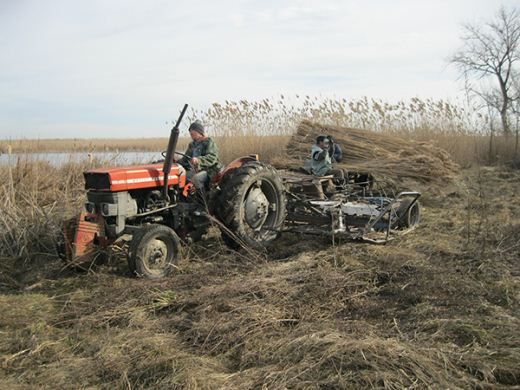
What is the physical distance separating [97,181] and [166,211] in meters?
0.77

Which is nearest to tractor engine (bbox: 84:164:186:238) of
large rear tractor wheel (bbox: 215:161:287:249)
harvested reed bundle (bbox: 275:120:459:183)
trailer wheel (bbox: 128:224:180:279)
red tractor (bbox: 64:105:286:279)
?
red tractor (bbox: 64:105:286:279)

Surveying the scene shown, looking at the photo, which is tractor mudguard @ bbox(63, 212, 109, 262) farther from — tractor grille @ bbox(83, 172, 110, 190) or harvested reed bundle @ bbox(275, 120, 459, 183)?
harvested reed bundle @ bbox(275, 120, 459, 183)

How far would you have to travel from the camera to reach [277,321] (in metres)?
3.38

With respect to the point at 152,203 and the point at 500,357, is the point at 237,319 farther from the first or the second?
the point at 152,203

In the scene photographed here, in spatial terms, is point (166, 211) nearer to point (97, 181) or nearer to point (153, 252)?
point (153, 252)

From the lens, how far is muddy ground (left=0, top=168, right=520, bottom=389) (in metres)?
2.67

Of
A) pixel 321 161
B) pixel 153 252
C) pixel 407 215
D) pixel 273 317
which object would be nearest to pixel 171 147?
pixel 153 252

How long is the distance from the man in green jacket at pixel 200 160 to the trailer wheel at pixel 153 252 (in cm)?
85

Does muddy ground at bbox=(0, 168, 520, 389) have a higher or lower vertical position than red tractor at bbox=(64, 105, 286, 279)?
lower

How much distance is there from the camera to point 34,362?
3.08 metres

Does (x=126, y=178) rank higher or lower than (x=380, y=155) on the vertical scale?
lower

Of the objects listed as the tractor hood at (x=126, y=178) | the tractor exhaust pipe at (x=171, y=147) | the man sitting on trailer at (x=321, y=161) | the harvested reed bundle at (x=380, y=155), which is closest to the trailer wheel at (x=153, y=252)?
the tractor hood at (x=126, y=178)

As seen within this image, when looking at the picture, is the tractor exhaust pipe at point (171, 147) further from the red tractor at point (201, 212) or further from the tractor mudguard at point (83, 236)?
the tractor mudguard at point (83, 236)

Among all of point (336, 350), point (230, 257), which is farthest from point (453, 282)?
point (230, 257)
